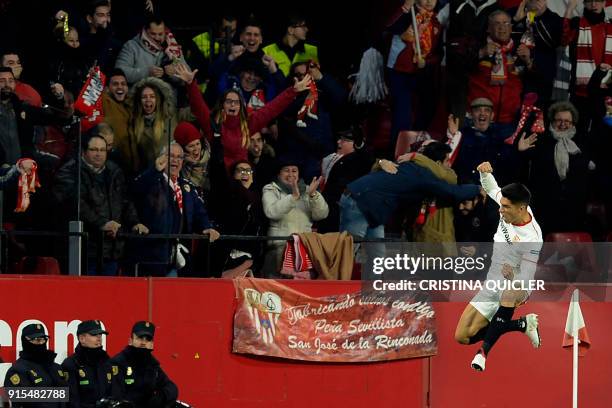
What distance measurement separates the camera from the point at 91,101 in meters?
19.4

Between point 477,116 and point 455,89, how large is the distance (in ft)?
1.91

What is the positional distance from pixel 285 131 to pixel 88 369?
422 cm

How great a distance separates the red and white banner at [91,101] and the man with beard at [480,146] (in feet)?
13.1

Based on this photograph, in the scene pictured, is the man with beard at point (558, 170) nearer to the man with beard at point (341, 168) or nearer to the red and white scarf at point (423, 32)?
the red and white scarf at point (423, 32)

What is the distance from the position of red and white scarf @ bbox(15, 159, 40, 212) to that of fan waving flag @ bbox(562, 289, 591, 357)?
→ 5.65 m

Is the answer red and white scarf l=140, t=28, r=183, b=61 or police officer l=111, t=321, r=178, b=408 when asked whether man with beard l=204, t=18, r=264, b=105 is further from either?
police officer l=111, t=321, r=178, b=408

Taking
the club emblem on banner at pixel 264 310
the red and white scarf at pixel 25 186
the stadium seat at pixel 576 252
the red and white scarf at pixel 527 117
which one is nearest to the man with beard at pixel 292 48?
the red and white scarf at pixel 527 117

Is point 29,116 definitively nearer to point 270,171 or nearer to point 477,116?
point 270,171

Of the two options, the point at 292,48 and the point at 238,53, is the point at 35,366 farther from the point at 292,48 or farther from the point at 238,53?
the point at 292,48

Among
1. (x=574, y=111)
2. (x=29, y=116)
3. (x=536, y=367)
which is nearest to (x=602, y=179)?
(x=574, y=111)

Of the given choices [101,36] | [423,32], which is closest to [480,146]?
[423,32]

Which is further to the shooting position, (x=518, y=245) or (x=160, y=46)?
(x=160, y=46)

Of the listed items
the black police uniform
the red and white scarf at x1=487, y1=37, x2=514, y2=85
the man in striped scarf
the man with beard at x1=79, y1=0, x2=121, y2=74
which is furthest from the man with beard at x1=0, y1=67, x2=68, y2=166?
the man in striped scarf

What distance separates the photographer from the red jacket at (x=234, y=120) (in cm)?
2020
